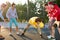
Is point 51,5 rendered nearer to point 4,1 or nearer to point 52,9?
point 52,9

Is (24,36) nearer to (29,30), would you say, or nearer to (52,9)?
(29,30)

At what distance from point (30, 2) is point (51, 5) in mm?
234

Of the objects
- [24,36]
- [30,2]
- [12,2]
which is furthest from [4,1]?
[24,36]

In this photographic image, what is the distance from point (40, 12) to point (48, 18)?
11 centimetres

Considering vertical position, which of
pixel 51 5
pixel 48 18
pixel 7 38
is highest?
pixel 51 5

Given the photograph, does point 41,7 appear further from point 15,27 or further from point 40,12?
point 15,27

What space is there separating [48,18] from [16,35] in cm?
40

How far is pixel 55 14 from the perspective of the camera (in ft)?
7.39

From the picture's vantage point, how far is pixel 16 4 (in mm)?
2273

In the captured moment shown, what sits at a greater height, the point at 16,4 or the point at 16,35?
the point at 16,4

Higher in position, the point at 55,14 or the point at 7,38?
the point at 55,14

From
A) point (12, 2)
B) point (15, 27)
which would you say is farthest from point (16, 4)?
point (15, 27)

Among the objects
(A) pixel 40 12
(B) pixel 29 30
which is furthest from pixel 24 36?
(A) pixel 40 12

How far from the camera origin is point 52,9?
2301mm
